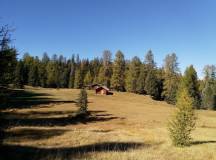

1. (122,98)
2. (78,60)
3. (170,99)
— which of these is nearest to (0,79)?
(122,98)

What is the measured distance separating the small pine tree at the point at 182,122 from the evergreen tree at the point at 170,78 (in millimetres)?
76010

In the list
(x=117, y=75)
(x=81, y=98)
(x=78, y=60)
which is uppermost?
(x=78, y=60)

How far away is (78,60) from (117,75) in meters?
76.7

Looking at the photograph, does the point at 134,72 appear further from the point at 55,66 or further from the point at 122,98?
the point at 55,66

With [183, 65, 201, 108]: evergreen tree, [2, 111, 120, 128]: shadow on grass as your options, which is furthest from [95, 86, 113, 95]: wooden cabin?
[2, 111, 120, 128]: shadow on grass

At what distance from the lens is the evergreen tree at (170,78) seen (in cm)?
10412

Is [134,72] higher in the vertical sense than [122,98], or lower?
higher

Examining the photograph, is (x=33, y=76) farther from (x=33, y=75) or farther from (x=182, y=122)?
(x=182, y=122)

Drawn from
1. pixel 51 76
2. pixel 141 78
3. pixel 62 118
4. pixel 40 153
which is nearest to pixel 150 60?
pixel 141 78

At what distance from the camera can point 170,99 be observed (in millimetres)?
103000

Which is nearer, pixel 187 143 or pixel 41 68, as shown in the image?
pixel 187 143

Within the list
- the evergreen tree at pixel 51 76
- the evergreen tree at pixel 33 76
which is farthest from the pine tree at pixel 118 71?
the evergreen tree at pixel 51 76

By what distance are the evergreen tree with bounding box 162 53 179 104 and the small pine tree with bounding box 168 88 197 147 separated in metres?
76.0

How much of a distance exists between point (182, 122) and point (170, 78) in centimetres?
8358
